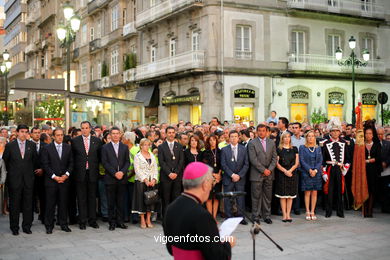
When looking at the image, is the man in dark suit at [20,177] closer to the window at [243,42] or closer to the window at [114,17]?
the window at [243,42]

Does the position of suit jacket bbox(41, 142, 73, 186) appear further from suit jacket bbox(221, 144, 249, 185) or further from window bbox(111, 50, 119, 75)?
window bbox(111, 50, 119, 75)

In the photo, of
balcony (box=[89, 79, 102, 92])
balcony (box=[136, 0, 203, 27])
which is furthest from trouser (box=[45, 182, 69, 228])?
balcony (box=[89, 79, 102, 92])

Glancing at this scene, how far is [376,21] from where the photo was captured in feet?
105

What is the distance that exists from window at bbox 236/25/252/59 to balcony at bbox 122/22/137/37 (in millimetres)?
10155

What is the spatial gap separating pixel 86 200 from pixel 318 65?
22595 mm

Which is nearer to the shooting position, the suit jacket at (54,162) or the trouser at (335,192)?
the suit jacket at (54,162)

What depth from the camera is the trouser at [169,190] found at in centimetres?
1061

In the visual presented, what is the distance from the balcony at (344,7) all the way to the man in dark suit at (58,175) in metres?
22.1

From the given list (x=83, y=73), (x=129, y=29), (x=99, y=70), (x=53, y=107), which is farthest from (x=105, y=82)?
(x=53, y=107)

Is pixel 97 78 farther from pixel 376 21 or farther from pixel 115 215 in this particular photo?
pixel 115 215

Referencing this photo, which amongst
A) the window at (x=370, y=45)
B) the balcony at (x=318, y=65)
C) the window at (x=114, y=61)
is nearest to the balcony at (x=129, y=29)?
the window at (x=114, y=61)

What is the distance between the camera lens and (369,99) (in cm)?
3222

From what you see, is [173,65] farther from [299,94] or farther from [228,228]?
[228,228]

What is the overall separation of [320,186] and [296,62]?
754 inches
